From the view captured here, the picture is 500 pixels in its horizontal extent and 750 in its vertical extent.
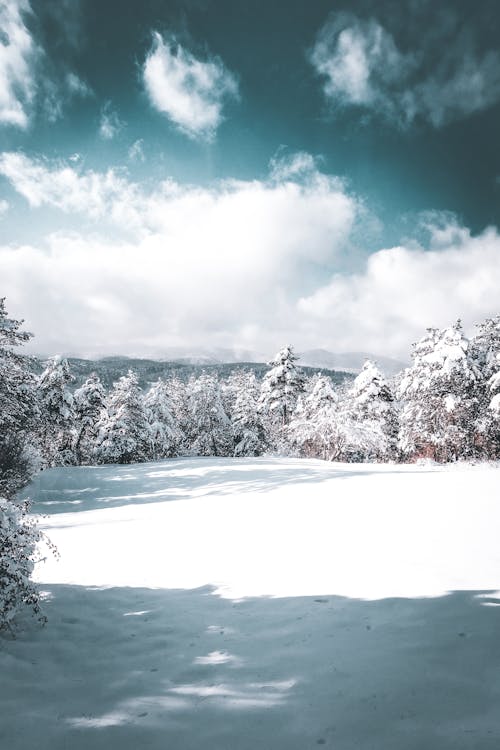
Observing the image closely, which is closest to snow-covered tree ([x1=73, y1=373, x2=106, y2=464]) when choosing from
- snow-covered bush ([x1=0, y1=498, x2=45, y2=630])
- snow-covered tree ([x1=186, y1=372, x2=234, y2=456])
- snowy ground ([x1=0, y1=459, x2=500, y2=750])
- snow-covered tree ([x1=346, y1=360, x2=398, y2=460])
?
snow-covered tree ([x1=186, y1=372, x2=234, y2=456])

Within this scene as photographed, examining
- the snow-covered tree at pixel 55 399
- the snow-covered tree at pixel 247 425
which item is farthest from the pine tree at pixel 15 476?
the snow-covered tree at pixel 247 425

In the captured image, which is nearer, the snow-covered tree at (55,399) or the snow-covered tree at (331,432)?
the snow-covered tree at (331,432)

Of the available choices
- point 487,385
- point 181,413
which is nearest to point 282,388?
point 181,413

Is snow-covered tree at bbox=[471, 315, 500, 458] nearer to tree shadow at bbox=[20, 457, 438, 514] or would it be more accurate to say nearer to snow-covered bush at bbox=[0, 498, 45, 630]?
tree shadow at bbox=[20, 457, 438, 514]

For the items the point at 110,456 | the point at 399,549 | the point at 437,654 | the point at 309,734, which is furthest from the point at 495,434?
the point at 110,456

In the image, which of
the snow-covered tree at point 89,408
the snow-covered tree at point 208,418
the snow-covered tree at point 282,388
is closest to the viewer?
the snow-covered tree at point 89,408

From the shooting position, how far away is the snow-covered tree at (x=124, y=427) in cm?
2888

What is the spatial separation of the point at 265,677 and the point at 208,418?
32496 millimetres

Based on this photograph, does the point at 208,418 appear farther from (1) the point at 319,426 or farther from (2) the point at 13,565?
(2) the point at 13,565

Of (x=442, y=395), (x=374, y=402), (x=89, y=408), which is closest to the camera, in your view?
(x=442, y=395)

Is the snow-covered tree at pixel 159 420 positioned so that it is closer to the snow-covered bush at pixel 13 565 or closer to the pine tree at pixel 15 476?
Answer: the pine tree at pixel 15 476

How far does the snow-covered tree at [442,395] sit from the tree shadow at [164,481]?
21.5 feet

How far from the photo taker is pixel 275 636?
13.2ft

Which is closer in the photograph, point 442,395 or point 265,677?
point 265,677
